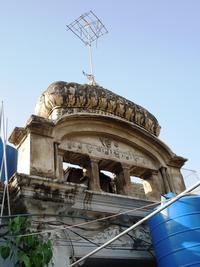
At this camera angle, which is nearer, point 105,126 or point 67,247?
point 67,247

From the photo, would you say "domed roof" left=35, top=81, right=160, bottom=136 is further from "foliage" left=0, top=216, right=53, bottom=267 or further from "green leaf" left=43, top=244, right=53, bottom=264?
"green leaf" left=43, top=244, right=53, bottom=264

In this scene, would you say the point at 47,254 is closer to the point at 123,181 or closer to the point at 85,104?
the point at 123,181

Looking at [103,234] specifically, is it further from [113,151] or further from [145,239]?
[113,151]

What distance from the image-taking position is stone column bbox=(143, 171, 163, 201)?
27.1 ft

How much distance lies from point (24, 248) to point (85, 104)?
398 cm

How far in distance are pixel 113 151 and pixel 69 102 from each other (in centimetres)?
144

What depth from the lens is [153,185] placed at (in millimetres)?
8414

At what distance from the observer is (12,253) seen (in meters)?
5.00

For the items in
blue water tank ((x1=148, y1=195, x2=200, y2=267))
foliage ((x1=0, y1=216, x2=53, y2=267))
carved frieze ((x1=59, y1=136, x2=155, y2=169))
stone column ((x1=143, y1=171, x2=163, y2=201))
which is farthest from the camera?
stone column ((x1=143, y1=171, x2=163, y2=201))

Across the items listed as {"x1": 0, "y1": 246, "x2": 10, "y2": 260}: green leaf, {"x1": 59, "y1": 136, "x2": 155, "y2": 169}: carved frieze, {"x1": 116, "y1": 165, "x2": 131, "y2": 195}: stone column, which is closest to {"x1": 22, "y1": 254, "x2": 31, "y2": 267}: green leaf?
{"x1": 0, "y1": 246, "x2": 10, "y2": 260}: green leaf

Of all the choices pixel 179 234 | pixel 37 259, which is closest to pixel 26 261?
pixel 37 259

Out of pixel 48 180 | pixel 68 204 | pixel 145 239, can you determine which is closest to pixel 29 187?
pixel 48 180

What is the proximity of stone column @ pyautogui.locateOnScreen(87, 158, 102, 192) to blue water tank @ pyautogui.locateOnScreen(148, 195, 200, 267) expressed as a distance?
1.69 meters

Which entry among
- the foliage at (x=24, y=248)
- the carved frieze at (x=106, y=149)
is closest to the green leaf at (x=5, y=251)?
the foliage at (x=24, y=248)
